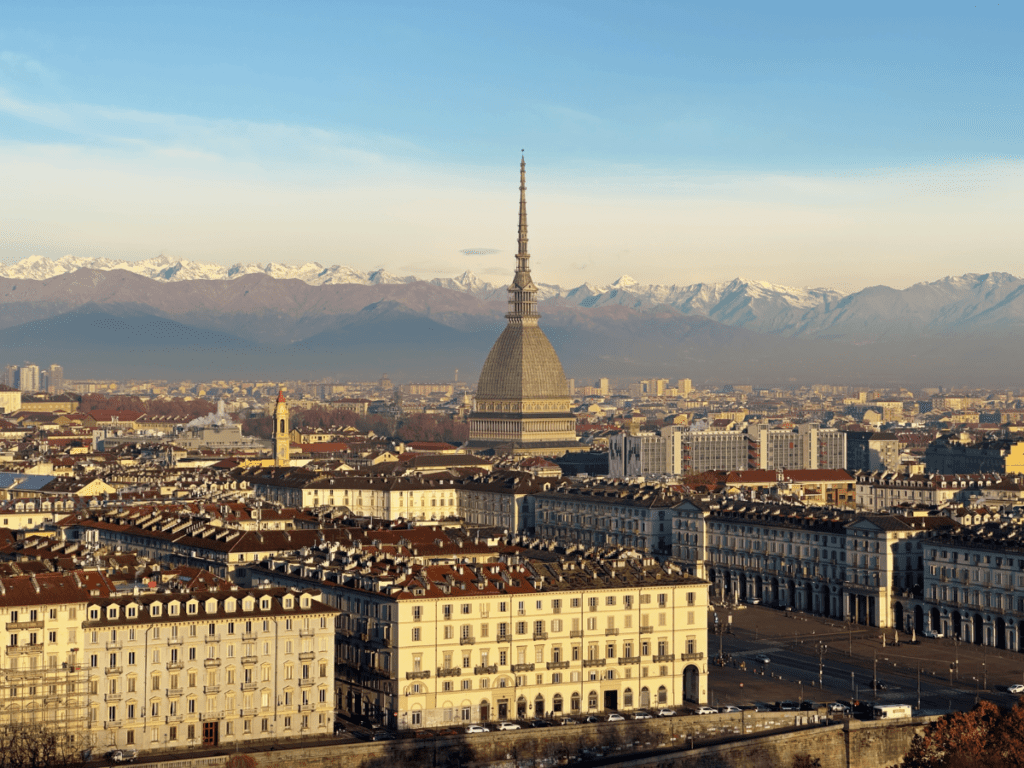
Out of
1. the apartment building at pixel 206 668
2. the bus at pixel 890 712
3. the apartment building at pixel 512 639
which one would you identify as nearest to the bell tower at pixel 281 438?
the apartment building at pixel 512 639

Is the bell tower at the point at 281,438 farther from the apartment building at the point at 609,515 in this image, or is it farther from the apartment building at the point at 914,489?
the apartment building at the point at 914,489

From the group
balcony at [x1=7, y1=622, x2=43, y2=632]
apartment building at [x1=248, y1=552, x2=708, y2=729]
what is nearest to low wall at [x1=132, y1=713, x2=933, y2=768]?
apartment building at [x1=248, y1=552, x2=708, y2=729]

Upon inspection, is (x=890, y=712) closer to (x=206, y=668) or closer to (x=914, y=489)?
(x=206, y=668)

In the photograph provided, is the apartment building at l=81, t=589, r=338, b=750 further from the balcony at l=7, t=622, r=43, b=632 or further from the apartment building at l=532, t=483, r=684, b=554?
the apartment building at l=532, t=483, r=684, b=554

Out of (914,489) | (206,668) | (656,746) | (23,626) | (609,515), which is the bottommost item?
(656,746)

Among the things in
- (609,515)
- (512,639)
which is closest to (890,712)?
(512,639)
